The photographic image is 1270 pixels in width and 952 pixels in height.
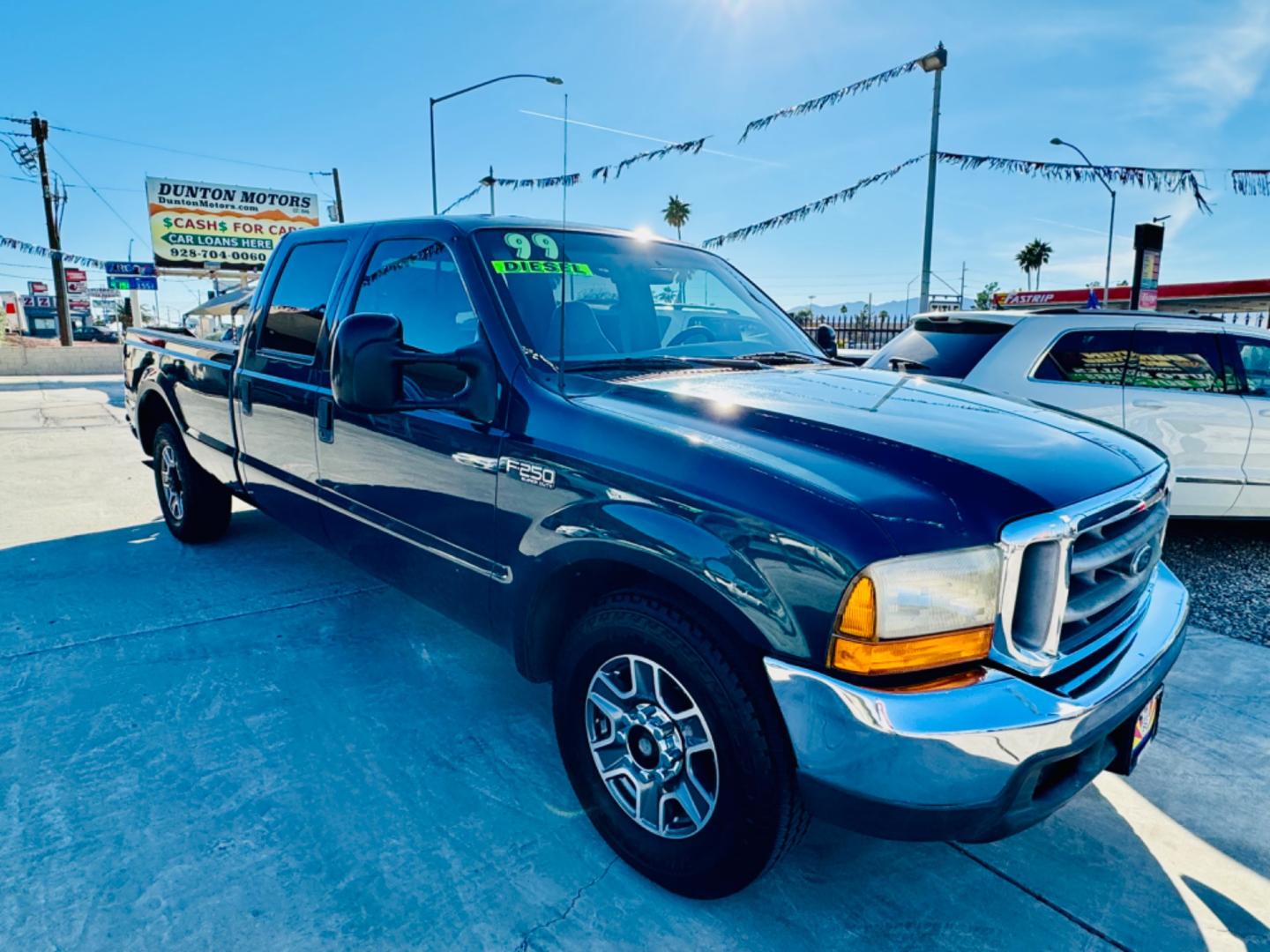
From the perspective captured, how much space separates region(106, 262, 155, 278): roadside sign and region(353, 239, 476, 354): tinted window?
95.5 feet

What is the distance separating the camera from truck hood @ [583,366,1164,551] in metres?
1.73

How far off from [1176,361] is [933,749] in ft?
16.5

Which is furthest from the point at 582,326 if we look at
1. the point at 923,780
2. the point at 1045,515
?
the point at 923,780

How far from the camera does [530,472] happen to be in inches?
91.2

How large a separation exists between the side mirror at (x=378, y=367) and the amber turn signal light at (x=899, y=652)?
1.26 metres

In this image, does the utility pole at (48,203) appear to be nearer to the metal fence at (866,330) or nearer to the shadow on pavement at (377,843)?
the metal fence at (866,330)

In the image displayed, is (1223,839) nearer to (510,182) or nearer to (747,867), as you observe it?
(747,867)

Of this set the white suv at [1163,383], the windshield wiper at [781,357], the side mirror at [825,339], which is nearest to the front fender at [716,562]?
the windshield wiper at [781,357]

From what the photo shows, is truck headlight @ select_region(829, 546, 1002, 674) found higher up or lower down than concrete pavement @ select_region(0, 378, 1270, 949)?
higher up

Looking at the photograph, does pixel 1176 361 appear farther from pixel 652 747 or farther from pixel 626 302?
pixel 652 747

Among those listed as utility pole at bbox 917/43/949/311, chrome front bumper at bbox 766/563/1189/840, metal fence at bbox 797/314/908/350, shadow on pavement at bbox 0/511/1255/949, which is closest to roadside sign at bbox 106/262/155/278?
metal fence at bbox 797/314/908/350

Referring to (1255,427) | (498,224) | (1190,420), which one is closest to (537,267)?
(498,224)

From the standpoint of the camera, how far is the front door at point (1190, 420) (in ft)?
17.2

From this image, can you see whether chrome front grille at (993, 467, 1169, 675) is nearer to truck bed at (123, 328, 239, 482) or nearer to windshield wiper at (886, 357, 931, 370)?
windshield wiper at (886, 357, 931, 370)
